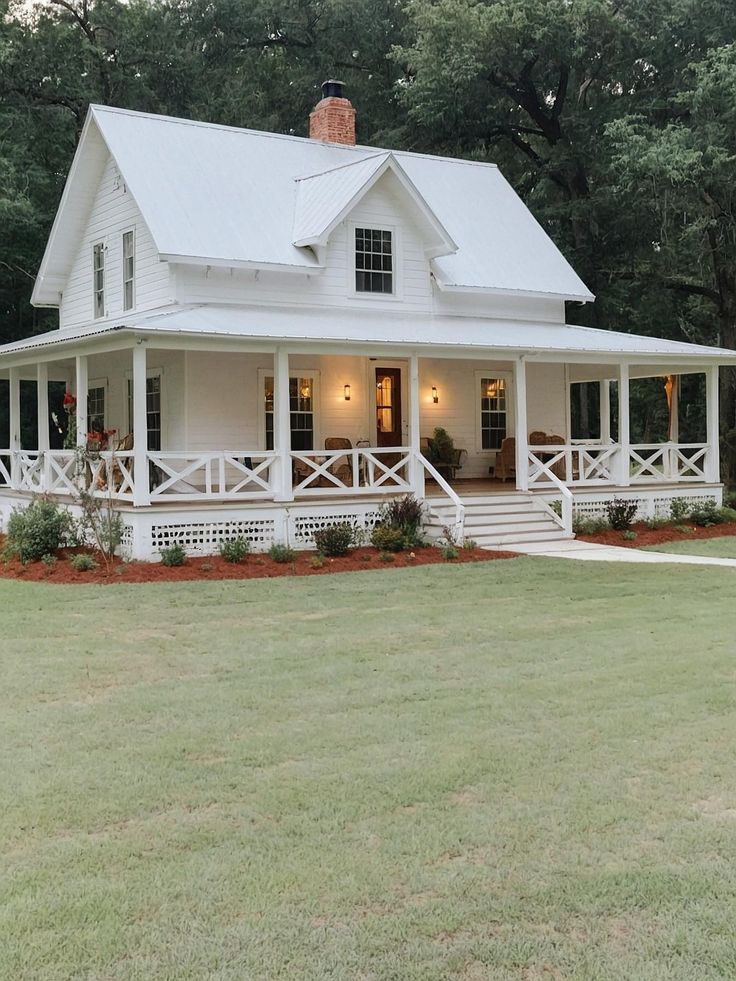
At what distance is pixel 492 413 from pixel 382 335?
536 cm

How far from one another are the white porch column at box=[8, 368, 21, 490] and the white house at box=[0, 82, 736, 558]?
0.22ft

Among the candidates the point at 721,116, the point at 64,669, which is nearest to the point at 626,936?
the point at 64,669

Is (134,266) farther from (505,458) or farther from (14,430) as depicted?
(505,458)

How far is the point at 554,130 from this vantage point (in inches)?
1108

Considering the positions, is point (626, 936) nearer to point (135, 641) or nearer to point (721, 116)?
point (135, 641)

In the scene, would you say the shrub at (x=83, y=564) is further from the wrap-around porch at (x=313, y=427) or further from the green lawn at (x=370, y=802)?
the green lawn at (x=370, y=802)

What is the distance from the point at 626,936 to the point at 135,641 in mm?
6625

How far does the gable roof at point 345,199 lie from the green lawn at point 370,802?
35.5 ft

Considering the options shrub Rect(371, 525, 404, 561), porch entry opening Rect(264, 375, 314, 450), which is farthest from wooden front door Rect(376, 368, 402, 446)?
shrub Rect(371, 525, 404, 561)

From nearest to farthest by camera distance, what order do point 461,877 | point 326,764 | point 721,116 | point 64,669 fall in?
point 461,877
point 326,764
point 64,669
point 721,116

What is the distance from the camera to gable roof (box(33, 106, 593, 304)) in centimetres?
1886

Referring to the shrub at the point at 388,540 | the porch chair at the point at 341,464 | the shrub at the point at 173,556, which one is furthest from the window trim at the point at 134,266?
the shrub at the point at 388,540

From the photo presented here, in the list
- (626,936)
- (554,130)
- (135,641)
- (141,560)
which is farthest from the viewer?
(554,130)

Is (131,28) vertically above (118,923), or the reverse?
(131,28)
